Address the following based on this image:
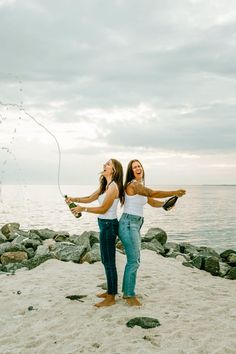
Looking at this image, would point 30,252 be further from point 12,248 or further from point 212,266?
point 212,266

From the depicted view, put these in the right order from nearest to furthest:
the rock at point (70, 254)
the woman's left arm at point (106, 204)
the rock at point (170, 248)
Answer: the woman's left arm at point (106, 204)
the rock at point (70, 254)
the rock at point (170, 248)

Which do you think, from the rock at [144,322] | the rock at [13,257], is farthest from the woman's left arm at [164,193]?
the rock at [13,257]

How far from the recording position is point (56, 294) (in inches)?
395

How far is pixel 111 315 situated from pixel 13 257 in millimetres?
7954

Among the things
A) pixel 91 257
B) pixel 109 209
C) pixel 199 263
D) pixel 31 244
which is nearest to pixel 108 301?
pixel 109 209

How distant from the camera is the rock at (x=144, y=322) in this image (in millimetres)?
7633

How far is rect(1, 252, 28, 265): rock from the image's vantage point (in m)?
15.2

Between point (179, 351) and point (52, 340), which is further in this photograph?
point (52, 340)

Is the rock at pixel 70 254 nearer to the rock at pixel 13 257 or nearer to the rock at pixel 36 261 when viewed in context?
the rock at pixel 36 261

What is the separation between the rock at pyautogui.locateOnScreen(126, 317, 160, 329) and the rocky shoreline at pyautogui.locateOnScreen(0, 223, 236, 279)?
5942 mm

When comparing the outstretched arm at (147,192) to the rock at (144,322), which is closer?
the rock at (144,322)

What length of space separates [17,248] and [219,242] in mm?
20099

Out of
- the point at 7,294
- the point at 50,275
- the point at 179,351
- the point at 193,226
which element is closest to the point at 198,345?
the point at 179,351

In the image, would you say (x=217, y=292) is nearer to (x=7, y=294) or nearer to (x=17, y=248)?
(x=7, y=294)
